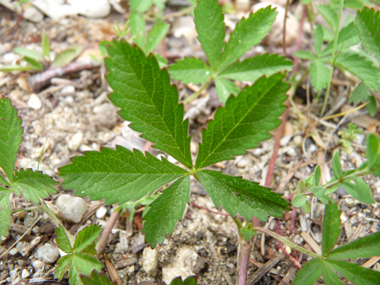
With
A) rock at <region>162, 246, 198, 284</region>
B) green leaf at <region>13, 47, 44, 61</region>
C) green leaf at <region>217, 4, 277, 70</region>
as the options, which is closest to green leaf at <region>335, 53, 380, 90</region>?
green leaf at <region>217, 4, 277, 70</region>

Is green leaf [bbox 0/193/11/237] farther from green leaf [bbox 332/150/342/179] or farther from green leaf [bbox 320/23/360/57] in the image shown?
green leaf [bbox 320/23/360/57]

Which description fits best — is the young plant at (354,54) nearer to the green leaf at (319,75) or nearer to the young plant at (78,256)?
the green leaf at (319,75)

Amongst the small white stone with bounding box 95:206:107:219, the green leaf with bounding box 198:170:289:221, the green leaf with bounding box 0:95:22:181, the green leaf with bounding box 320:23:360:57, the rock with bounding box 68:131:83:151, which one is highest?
the green leaf with bounding box 320:23:360:57

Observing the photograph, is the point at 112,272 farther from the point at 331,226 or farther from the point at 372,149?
the point at 372,149

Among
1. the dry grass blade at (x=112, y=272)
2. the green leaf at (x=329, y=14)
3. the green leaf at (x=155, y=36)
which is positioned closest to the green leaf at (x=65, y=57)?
the green leaf at (x=155, y=36)

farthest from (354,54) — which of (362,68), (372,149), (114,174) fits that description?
(114,174)
